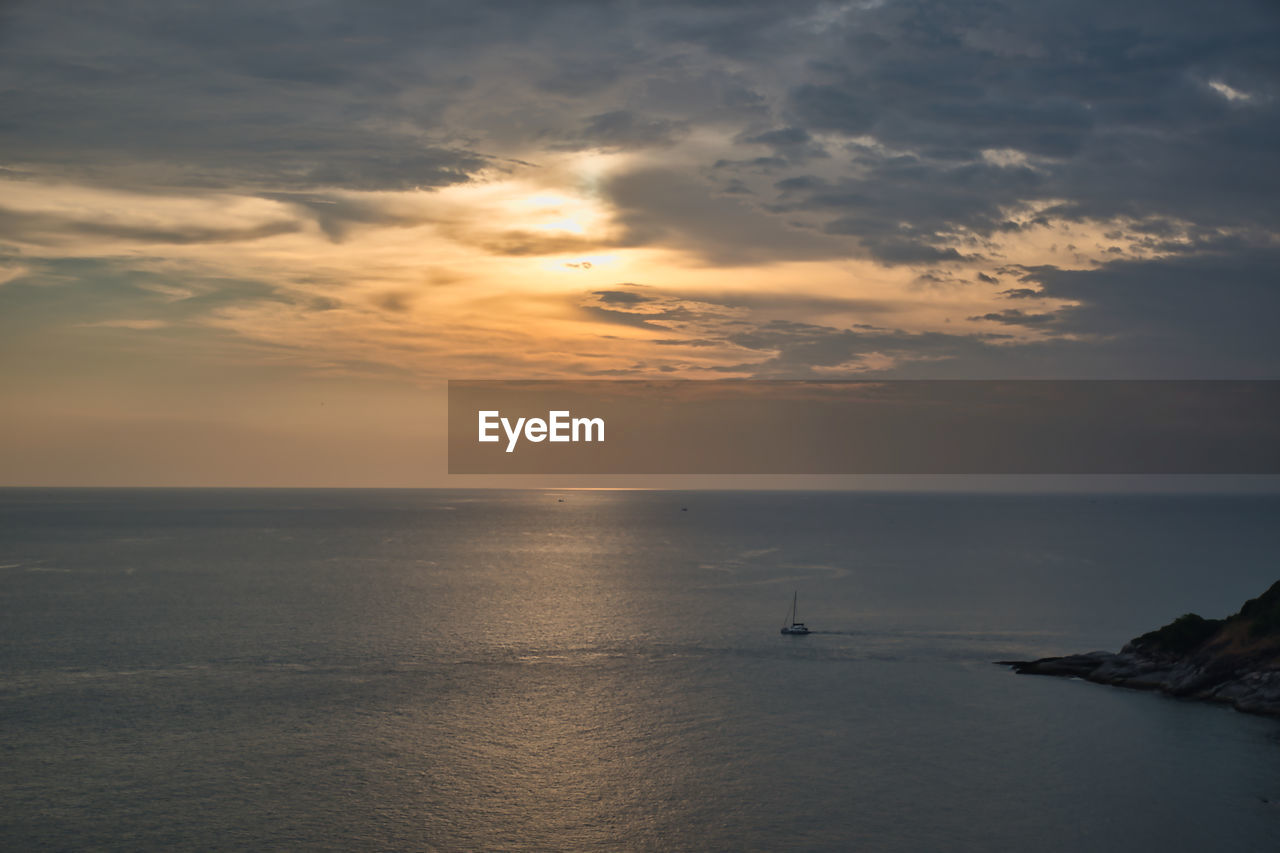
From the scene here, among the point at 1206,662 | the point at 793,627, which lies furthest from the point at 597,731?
the point at 1206,662

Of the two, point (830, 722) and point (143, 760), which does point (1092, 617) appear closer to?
point (830, 722)

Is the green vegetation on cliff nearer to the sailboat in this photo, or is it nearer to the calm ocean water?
the calm ocean water

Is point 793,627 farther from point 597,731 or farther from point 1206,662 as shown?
point 597,731

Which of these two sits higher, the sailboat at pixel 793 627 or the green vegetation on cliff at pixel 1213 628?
the green vegetation on cliff at pixel 1213 628

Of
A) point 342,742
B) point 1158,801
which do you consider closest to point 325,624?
point 342,742

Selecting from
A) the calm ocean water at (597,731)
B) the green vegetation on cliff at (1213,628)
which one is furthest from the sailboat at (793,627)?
the green vegetation on cliff at (1213,628)

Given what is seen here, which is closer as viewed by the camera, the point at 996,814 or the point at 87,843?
the point at 87,843

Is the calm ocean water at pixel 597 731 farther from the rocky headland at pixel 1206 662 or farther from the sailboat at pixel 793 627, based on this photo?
the rocky headland at pixel 1206 662

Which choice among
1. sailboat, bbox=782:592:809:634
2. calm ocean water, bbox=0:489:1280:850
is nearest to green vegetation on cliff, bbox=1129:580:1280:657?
calm ocean water, bbox=0:489:1280:850
